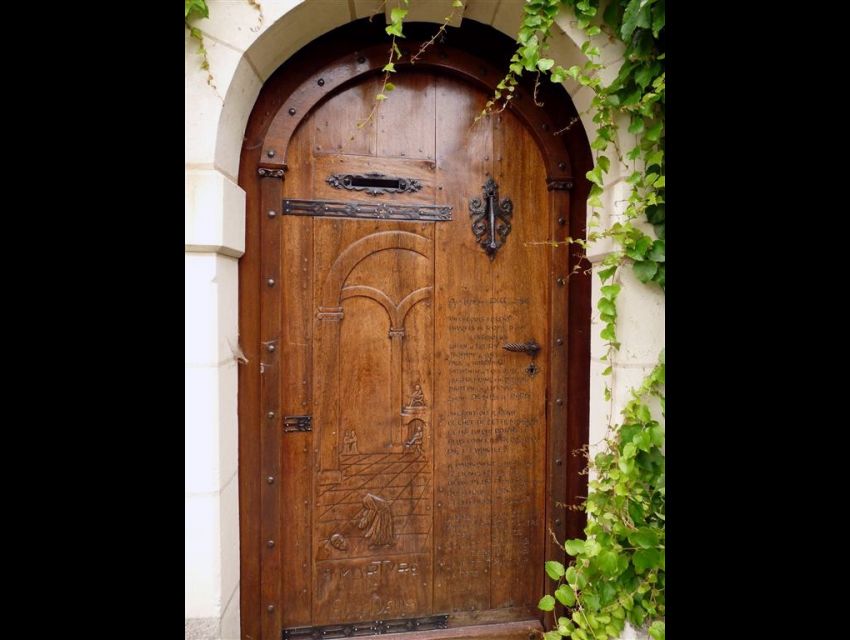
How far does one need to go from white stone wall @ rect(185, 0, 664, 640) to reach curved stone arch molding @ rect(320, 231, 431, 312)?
276 mm

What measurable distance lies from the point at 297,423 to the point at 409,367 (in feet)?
1.28

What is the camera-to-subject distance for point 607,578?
3.95ft

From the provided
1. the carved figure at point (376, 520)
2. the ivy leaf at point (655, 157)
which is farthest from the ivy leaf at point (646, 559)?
the ivy leaf at point (655, 157)

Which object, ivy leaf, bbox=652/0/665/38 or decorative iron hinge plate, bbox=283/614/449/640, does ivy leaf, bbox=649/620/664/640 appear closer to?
decorative iron hinge plate, bbox=283/614/449/640

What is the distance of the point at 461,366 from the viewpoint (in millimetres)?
1381

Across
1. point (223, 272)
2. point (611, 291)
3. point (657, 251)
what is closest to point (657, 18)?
point (657, 251)

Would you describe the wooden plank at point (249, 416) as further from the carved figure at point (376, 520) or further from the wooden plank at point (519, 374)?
the wooden plank at point (519, 374)

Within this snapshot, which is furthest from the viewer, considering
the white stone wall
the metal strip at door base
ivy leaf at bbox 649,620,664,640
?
the metal strip at door base

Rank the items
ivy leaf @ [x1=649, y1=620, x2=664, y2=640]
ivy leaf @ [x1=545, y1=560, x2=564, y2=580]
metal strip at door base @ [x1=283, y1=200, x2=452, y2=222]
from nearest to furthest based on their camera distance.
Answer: ivy leaf @ [x1=649, y1=620, x2=664, y2=640] → ivy leaf @ [x1=545, y1=560, x2=564, y2=580] → metal strip at door base @ [x1=283, y1=200, x2=452, y2=222]

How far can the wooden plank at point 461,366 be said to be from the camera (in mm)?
1373

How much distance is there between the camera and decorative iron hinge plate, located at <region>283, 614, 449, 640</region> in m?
1.32

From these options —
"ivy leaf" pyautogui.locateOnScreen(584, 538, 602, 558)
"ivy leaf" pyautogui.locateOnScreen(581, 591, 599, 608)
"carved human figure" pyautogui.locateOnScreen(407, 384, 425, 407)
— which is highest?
"carved human figure" pyautogui.locateOnScreen(407, 384, 425, 407)

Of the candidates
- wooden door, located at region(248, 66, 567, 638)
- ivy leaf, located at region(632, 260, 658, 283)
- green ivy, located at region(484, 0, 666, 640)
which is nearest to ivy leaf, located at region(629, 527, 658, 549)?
green ivy, located at region(484, 0, 666, 640)
